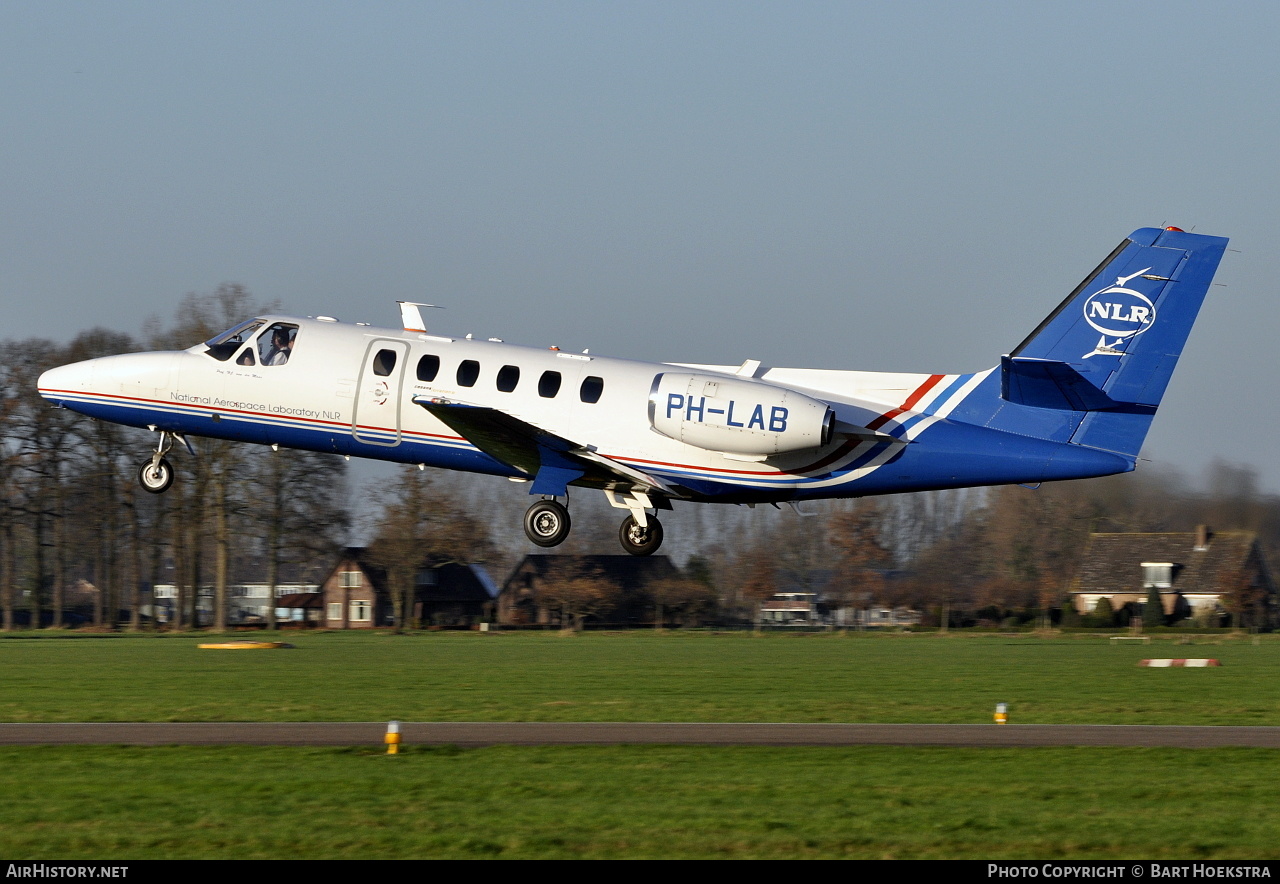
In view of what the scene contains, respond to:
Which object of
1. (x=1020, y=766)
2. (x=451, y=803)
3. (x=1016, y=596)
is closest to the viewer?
(x=451, y=803)

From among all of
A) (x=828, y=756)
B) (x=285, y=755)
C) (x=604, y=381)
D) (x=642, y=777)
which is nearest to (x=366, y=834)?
(x=642, y=777)

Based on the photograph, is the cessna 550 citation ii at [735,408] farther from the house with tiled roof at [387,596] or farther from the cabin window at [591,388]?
the house with tiled roof at [387,596]

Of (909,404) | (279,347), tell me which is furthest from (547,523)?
(909,404)

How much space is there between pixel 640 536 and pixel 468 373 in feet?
13.7

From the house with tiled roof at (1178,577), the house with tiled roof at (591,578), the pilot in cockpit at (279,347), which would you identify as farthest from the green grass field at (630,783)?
the house with tiled roof at (591,578)

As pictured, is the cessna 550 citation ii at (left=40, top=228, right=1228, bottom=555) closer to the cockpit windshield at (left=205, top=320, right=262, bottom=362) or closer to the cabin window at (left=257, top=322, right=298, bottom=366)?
the cabin window at (left=257, top=322, right=298, bottom=366)

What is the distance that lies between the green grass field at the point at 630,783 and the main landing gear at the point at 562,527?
289 cm

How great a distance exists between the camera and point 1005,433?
941 inches

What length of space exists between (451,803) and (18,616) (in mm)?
76562

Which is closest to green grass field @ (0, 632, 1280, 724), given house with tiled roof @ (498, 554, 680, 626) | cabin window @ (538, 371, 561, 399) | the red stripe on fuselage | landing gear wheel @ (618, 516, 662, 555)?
landing gear wheel @ (618, 516, 662, 555)

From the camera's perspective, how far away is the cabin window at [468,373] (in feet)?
79.7

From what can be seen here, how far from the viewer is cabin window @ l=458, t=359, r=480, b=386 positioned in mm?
24281

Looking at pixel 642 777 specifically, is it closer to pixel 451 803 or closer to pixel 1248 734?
pixel 451 803

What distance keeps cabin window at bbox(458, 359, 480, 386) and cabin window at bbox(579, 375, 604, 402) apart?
1.83 metres
